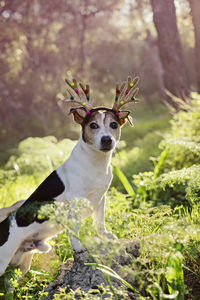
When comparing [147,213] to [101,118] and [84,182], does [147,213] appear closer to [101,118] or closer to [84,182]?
[84,182]

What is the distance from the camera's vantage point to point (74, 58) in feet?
62.0

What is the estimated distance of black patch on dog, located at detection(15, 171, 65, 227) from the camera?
2.95 metres

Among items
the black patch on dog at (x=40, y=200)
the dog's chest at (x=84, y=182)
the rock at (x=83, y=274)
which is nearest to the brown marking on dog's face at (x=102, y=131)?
the dog's chest at (x=84, y=182)

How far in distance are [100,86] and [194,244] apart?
1682 cm

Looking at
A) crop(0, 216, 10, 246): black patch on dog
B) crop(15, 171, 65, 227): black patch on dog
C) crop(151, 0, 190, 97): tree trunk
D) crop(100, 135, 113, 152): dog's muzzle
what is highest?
crop(151, 0, 190, 97): tree trunk

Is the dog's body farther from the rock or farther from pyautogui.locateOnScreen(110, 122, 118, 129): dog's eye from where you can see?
the rock

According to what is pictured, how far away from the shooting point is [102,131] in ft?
9.61

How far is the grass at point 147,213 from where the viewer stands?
7.28 ft

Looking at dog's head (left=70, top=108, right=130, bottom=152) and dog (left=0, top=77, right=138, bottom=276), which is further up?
dog's head (left=70, top=108, right=130, bottom=152)

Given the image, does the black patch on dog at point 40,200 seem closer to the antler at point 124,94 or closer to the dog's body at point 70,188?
the dog's body at point 70,188

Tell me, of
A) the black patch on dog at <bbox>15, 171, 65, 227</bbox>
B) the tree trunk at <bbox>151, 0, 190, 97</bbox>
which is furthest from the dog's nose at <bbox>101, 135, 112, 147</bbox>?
the tree trunk at <bbox>151, 0, 190, 97</bbox>

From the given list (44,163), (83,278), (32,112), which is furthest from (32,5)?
(83,278)

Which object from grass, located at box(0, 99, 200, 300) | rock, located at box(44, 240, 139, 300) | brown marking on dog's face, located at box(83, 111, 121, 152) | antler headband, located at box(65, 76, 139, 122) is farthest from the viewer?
antler headband, located at box(65, 76, 139, 122)

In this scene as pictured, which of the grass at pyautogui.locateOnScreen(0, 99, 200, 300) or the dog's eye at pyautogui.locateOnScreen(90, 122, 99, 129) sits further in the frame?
the dog's eye at pyautogui.locateOnScreen(90, 122, 99, 129)
